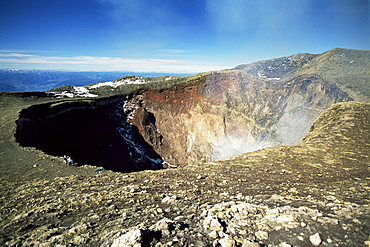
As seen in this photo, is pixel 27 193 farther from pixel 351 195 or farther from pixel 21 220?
pixel 351 195

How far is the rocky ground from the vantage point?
319 cm

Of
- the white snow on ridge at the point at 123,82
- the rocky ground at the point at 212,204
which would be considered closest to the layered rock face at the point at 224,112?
the white snow on ridge at the point at 123,82

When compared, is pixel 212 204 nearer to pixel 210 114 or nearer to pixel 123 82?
pixel 210 114

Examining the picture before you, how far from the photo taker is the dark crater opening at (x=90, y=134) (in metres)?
20.4

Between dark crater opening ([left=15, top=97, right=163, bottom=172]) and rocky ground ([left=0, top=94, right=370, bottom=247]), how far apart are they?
12.3m

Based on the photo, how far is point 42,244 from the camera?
348 cm

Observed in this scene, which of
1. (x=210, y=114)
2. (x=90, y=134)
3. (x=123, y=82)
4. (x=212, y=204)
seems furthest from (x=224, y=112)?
(x=212, y=204)

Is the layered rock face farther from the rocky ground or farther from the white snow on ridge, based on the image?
the rocky ground

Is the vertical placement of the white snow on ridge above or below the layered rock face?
above

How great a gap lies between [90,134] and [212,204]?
100ft

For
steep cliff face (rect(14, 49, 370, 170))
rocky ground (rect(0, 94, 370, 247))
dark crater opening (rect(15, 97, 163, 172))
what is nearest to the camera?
rocky ground (rect(0, 94, 370, 247))

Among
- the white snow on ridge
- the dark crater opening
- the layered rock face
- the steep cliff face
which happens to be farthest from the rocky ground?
the white snow on ridge

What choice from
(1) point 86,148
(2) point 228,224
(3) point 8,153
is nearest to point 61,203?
(2) point 228,224

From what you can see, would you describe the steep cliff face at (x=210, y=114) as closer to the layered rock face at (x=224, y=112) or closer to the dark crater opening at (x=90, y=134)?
the layered rock face at (x=224, y=112)
